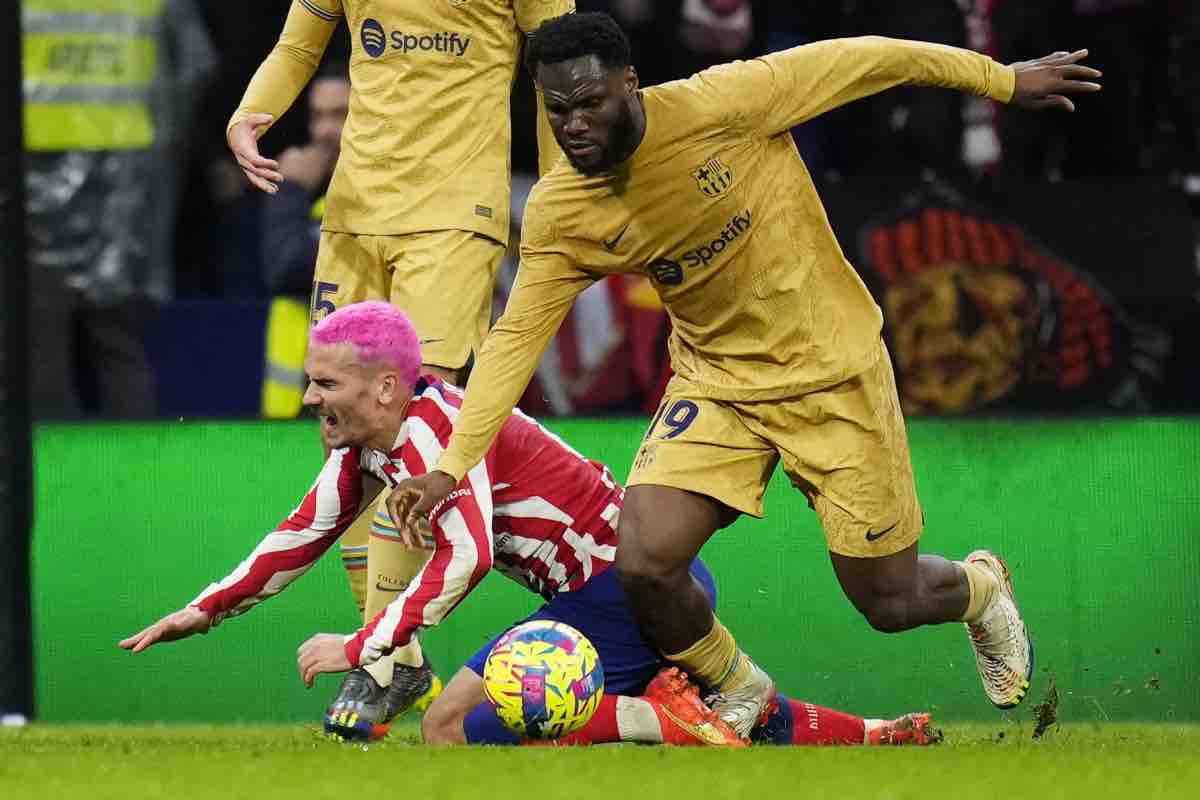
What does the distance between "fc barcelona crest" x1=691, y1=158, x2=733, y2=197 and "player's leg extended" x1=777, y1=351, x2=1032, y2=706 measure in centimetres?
62

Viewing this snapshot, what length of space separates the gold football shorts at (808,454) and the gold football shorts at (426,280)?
0.70 meters

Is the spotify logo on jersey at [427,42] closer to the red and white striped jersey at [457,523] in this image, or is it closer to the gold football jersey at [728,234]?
the gold football jersey at [728,234]

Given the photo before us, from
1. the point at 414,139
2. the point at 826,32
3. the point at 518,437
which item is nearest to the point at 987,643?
the point at 518,437

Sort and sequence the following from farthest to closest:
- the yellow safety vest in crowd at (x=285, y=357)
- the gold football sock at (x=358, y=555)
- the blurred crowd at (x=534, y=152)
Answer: the yellow safety vest in crowd at (x=285, y=357)
the blurred crowd at (x=534, y=152)
the gold football sock at (x=358, y=555)

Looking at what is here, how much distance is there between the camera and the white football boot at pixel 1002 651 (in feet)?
22.0

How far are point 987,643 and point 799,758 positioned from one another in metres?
1.53

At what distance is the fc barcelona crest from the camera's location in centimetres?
598

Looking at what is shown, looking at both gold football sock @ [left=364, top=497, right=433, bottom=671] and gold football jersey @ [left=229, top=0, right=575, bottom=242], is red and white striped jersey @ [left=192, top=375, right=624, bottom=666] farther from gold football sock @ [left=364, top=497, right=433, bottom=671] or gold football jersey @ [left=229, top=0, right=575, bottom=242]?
gold football jersey @ [left=229, top=0, right=575, bottom=242]

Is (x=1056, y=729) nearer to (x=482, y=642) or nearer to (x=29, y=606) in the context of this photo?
(x=482, y=642)

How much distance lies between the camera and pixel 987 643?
675 centimetres

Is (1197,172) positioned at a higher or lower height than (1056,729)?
higher

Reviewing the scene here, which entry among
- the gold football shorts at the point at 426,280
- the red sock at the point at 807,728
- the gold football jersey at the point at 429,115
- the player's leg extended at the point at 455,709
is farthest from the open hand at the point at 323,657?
the gold football jersey at the point at 429,115

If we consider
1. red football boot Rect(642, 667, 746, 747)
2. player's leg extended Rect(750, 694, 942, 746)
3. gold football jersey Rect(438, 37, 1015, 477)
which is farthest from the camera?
player's leg extended Rect(750, 694, 942, 746)

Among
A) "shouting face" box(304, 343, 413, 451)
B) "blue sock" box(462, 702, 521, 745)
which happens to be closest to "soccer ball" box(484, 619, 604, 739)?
"blue sock" box(462, 702, 521, 745)
